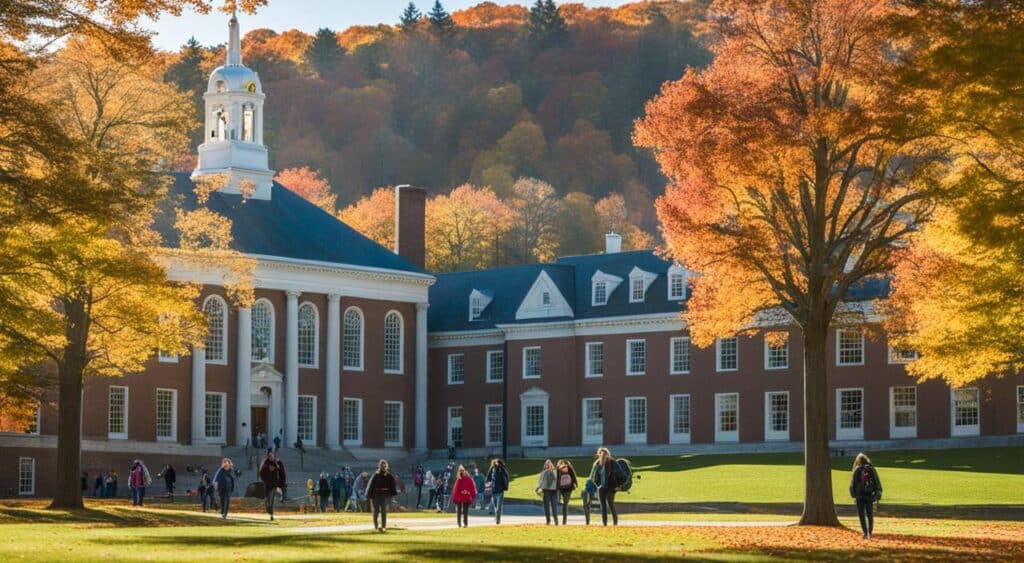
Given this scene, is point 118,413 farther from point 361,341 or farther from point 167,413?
point 361,341

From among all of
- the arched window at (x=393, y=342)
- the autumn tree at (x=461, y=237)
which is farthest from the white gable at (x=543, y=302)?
the autumn tree at (x=461, y=237)

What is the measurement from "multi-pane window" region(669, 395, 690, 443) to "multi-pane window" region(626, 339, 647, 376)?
2054 mm

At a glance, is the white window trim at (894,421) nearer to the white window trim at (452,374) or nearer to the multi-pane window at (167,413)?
the white window trim at (452,374)

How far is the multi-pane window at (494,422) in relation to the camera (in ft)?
271

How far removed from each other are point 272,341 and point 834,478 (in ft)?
90.7

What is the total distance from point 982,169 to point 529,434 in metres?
47.6

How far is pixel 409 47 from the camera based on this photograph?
15812 cm

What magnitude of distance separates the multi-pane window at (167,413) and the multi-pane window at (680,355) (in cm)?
2066

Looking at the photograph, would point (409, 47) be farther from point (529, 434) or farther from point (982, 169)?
point (982, 169)

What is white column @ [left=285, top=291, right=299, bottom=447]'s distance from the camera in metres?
76.2

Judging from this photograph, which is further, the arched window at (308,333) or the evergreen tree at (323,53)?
the evergreen tree at (323,53)

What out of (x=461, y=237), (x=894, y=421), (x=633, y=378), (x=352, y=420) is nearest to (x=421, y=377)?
(x=352, y=420)

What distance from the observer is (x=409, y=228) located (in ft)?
283

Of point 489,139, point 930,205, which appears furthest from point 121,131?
point 489,139
